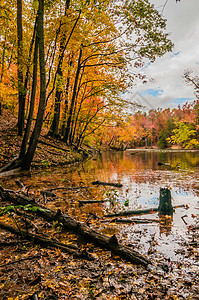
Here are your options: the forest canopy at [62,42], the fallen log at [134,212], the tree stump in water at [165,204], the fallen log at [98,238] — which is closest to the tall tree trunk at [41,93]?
the forest canopy at [62,42]

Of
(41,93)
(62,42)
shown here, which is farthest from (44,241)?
(62,42)

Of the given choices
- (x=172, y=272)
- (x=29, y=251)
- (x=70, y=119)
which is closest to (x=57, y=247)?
(x=29, y=251)

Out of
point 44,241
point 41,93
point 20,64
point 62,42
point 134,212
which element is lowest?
point 134,212

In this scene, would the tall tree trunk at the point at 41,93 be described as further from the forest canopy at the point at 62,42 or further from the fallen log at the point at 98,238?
the fallen log at the point at 98,238

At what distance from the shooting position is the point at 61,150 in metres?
13.9

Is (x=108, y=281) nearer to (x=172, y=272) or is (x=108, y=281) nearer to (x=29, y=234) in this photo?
(x=172, y=272)

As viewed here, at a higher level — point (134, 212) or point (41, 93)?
point (41, 93)

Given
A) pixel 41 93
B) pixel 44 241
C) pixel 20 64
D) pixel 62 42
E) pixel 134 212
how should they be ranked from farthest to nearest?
1. pixel 62 42
2. pixel 20 64
3. pixel 41 93
4. pixel 134 212
5. pixel 44 241

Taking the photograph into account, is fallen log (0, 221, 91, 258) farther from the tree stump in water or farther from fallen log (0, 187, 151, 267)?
the tree stump in water

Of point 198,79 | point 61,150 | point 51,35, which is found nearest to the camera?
point 51,35

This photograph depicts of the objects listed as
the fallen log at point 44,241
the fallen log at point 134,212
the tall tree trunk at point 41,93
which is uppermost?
the tall tree trunk at point 41,93

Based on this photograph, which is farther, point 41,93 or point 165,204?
point 41,93

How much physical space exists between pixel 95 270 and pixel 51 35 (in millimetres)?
12482

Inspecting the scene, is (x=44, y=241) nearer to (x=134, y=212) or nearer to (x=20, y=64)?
(x=134, y=212)
